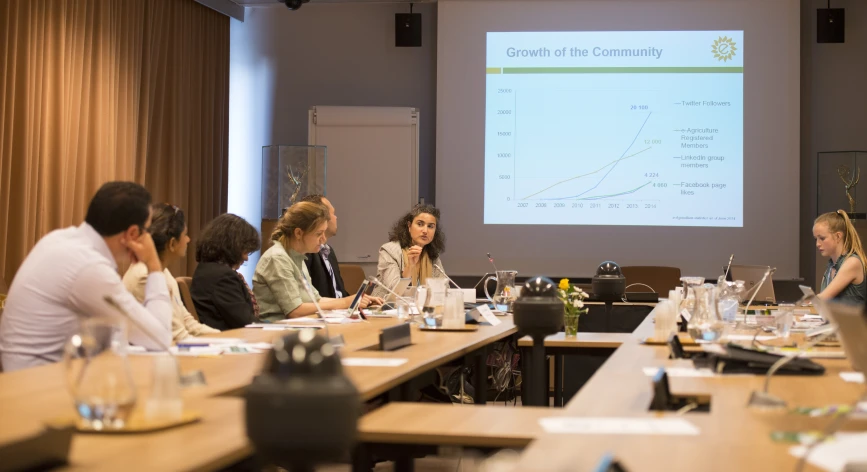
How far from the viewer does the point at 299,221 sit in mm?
4418

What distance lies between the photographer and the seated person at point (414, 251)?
5480 millimetres

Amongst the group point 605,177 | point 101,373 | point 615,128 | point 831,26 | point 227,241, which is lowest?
point 101,373

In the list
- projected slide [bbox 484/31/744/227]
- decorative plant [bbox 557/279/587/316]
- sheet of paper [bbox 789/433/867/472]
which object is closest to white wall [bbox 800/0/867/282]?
projected slide [bbox 484/31/744/227]

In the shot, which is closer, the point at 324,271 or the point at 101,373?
the point at 101,373

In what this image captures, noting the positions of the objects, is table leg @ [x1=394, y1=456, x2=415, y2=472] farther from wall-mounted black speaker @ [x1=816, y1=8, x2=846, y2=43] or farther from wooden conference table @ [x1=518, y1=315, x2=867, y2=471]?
wall-mounted black speaker @ [x1=816, y1=8, x2=846, y2=43]

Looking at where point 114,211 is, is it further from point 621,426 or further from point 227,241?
point 621,426

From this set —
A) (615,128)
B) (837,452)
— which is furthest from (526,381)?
(615,128)

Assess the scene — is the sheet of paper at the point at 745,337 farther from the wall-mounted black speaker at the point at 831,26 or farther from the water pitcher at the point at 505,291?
the wall-mounted black speaker at the point at 831,26

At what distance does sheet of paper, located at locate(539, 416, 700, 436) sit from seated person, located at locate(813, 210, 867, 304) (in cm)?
352

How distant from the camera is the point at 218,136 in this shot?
25.3 ft

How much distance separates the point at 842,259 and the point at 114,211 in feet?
13.3

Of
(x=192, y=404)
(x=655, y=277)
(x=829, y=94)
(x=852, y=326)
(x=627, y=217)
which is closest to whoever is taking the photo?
(x=852, y=326)

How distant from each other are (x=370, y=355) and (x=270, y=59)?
6055mm

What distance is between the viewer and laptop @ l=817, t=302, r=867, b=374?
1463mm
